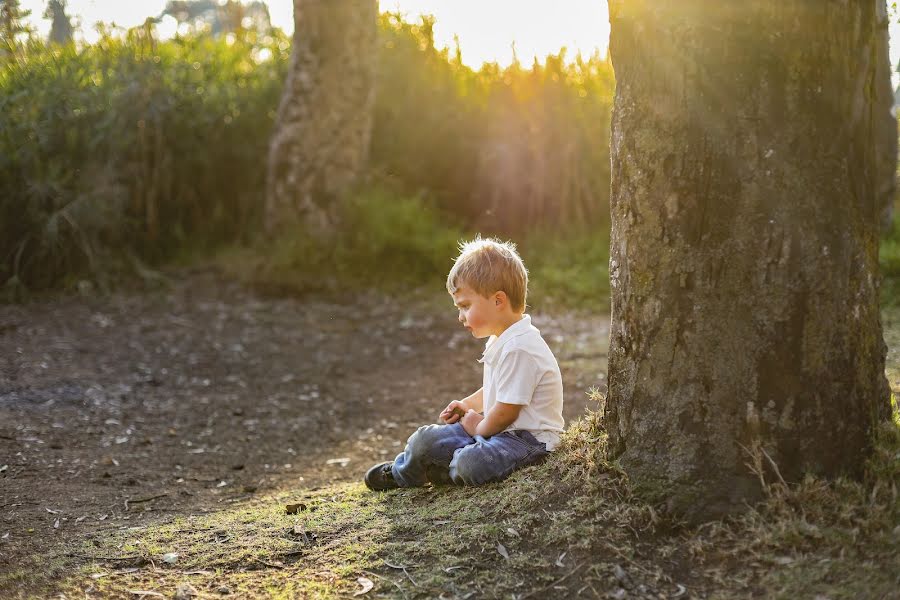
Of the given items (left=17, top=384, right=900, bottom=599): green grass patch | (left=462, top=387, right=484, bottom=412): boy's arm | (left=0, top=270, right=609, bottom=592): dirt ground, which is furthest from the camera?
(left=0, top=270, right=609, bottom=592): dirt ground

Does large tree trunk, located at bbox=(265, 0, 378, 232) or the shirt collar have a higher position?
large tree trunk, located at bbox=(265, 0, 378, 232)

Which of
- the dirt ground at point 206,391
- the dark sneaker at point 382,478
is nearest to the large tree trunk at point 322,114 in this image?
the dirt ground at point 206,391

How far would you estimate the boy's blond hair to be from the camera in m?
3.76

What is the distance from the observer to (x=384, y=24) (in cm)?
1145

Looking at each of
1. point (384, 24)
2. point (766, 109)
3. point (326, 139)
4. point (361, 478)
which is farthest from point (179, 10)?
point (766, 109)

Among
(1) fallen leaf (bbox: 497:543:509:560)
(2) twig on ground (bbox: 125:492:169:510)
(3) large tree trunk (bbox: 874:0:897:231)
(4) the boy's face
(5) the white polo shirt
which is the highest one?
(3) large tree trunk (bbox: 874:0:897:231)

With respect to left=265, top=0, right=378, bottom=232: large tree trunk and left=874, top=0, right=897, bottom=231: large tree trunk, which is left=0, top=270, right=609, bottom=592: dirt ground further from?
left=874, top=0, right=897, bottom=231: large tree trunk

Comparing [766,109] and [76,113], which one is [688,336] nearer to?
[766,109]

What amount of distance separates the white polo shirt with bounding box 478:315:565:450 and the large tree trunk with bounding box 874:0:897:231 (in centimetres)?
563

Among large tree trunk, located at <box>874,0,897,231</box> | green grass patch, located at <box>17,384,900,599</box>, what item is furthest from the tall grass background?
green grass patch, located at <box>17,384,900,599</box>

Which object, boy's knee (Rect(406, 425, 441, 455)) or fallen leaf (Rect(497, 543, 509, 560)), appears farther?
boy's knee (Rect(406, 425, 441, 455))

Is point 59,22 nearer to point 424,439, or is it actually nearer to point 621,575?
point 424,439

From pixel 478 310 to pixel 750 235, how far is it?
1296mm

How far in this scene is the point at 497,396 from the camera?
373 centimetres
